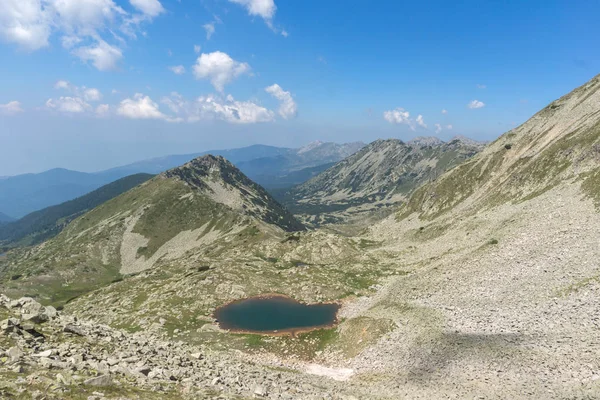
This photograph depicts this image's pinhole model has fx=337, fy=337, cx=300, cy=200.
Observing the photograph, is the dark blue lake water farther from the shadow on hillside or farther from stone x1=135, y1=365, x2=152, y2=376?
stone x1=135, y1=365, x2=152, y2=376

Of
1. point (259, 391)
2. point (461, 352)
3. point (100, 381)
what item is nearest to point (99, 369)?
point (100, 381)

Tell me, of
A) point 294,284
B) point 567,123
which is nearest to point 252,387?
point 294,284

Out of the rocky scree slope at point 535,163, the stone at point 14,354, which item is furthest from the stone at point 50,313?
the rocky scree slope at point 535,163

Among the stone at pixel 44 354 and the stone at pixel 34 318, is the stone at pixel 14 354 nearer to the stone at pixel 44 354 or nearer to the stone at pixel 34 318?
the stone at pixel 44 354

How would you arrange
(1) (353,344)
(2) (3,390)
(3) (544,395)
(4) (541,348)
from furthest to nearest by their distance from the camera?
(1) (353,344), (4) (541,348), (3) (544,395), (2) (3,390)

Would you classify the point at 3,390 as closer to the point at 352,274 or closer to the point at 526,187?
the point at 352,274
